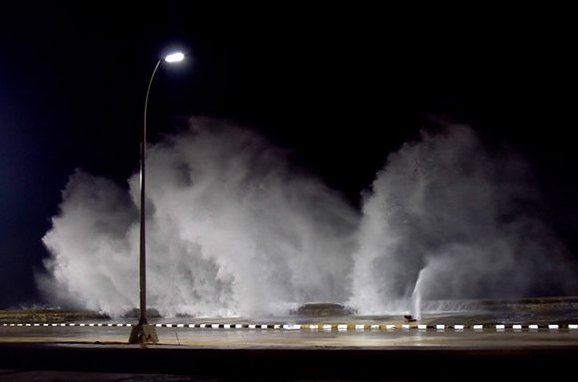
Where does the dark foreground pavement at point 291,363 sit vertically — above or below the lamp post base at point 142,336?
below

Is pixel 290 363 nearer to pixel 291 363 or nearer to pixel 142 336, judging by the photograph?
pixel 291 363

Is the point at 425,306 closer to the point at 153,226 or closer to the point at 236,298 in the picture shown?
the point at 236,298

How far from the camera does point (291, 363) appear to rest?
14047 millimetres

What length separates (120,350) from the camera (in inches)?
629

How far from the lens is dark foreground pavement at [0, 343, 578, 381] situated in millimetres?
11867

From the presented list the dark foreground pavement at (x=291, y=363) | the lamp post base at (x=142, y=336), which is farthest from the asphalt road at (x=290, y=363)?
the lamp post base at (x=142, y=336)

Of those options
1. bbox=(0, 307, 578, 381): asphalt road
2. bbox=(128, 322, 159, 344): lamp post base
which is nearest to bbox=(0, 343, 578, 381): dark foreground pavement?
bbox=(0, 307, 578, 381): asphalt road

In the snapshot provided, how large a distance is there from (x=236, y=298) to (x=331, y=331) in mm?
23024

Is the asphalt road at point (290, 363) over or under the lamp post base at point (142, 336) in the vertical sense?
under

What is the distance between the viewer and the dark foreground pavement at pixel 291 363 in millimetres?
11867

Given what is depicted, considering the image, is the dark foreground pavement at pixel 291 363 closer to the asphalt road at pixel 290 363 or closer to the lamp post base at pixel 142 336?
the asphalt road at pixel 290 363

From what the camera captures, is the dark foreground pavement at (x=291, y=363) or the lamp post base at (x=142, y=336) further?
the lamp post base at (x=142, y=336)

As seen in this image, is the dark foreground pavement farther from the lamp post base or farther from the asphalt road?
the lamp post base

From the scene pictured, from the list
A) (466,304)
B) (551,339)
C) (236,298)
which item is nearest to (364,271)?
(236,298)
